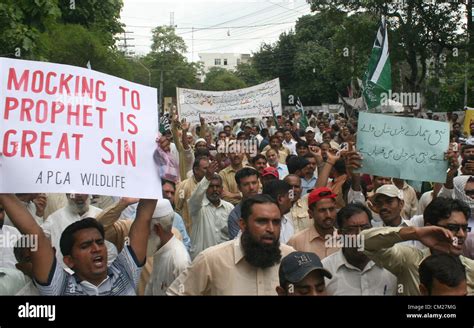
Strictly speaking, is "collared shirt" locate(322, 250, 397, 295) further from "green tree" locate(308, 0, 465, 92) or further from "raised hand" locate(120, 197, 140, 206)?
"green tree" locate(308, 0, 465, 92)

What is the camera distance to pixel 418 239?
3914 mm

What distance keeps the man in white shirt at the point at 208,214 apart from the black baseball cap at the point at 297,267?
262cm

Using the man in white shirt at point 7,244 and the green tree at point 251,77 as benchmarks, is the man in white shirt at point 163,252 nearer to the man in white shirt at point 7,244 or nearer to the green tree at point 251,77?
the man in white shirt at point 7,244

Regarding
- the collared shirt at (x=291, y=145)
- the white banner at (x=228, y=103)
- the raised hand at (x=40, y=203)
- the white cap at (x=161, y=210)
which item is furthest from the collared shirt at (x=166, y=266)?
the white banner at (x=228, y=103)

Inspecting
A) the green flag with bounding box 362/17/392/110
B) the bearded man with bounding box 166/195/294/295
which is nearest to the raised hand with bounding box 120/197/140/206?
the bearded man with bounding box 166/195/294/295

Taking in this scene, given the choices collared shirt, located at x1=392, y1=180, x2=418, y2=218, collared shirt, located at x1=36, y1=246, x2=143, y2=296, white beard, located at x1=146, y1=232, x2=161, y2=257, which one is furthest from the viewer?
collared shirt, located at x1=392, y1=180, x2=418, y2=218

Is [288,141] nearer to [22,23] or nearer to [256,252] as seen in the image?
[22,23]

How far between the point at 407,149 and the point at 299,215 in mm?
1124

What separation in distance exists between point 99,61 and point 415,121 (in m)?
19.4

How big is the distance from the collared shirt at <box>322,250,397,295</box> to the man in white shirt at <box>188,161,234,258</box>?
2273mm

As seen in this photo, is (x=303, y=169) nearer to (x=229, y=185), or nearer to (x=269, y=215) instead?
(x=229, y=185)

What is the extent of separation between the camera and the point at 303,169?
789cm

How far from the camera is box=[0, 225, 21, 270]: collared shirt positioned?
200 inches

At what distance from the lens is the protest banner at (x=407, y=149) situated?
571 cm
